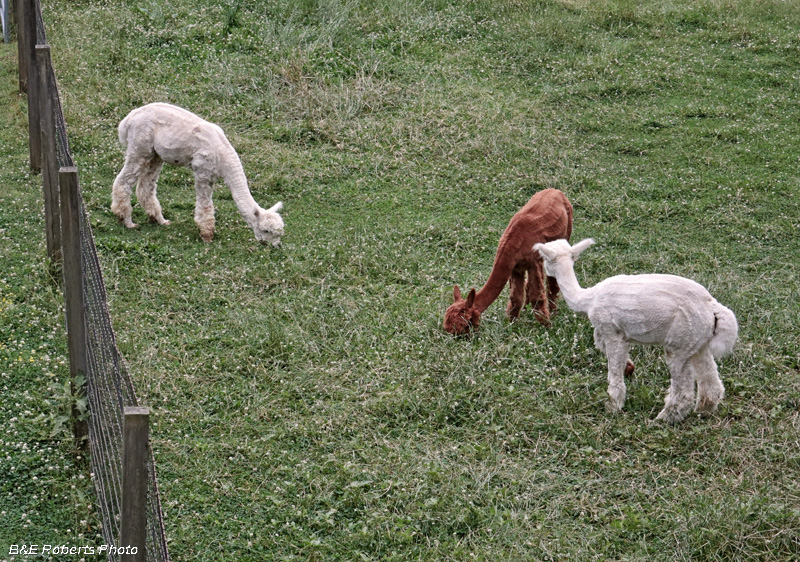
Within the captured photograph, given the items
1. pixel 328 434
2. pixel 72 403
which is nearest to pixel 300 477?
pixel 328 434

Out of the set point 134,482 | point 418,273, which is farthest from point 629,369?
point 134,482

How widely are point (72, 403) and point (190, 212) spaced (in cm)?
417

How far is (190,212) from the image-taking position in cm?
975

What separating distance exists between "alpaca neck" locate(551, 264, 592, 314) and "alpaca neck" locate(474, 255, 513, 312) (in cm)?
53

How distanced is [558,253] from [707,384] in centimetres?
155

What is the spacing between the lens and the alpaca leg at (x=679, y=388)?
6.27 m

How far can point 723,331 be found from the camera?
609cm

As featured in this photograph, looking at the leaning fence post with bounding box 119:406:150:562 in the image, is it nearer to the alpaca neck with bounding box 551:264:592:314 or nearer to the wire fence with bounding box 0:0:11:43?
the alpaca neck with bounding box 551:264:592:314

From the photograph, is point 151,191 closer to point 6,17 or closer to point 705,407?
point 705,407

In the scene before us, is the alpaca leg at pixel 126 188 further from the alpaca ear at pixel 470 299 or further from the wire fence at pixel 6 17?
Answer: the wire fence at pixel 6 17

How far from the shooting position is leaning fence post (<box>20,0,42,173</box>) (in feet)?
30.0

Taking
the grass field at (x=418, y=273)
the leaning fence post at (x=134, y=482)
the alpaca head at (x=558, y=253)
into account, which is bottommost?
the grass field at (x=418, y=273)

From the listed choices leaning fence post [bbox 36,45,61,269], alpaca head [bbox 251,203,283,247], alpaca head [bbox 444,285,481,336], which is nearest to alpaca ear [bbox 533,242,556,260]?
alpaca head [bbox 444,285,481,336]

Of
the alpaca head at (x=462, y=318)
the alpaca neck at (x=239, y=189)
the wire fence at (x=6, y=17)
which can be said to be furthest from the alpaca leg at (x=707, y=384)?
the wire fence at (x=6, y=17)
